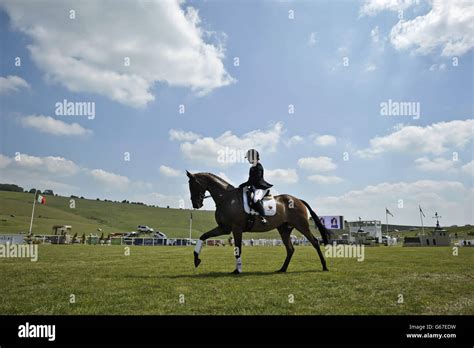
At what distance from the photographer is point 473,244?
65750mm

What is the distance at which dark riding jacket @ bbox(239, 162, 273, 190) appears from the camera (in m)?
11.7

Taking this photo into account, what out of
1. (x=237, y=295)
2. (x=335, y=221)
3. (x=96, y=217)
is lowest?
(x=335, y=221)

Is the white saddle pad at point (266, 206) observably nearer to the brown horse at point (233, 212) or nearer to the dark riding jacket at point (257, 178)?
the brown horse at point (233, 212)

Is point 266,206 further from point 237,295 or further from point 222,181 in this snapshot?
point 237,295

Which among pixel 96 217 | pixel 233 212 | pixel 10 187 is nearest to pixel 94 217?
pixel 96 217

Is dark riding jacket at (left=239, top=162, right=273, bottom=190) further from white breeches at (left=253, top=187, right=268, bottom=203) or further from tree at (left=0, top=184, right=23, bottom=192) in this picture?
tree at (left=0, top=184, right=23, bottom=192)

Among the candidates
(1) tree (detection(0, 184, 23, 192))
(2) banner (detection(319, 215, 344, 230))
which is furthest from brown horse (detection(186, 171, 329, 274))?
(1) tree (detection(0, 184, 23, 192))

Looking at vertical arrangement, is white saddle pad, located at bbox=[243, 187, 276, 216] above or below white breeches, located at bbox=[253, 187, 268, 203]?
below

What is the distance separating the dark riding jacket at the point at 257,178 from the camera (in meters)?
11.7

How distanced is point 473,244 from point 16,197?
550 feet

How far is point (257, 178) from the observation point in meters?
11.7

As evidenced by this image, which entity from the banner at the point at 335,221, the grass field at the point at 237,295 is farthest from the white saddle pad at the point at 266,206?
the banner at the point at 335,221
